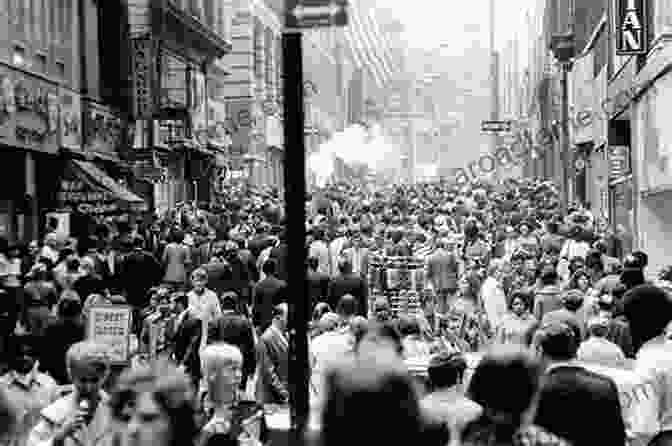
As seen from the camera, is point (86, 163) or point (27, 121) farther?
point (86, 163)

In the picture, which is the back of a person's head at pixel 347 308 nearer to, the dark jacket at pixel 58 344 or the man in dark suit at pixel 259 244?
the dark jacket at pixel 58 344

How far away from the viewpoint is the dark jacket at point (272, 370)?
10.9 m

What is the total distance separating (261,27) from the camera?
7906 centimetres

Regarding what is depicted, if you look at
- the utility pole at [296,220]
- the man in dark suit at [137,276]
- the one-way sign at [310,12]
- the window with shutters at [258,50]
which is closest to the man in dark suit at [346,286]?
the man in dark suit at [137,276]

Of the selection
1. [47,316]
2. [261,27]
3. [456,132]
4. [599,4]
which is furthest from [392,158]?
[47,316]

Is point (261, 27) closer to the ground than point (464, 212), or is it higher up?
higher up

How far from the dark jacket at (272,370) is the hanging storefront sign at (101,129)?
2431 cm

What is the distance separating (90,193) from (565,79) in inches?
1327

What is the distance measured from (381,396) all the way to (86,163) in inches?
1237

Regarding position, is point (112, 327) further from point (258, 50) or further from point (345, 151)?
point (345, 151)

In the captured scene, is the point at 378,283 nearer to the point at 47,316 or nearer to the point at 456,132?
the point at 47,316

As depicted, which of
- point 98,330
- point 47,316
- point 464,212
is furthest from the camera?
point 464,212

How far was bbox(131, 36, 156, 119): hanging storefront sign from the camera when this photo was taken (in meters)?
41.0

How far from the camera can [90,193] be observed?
27312mm
